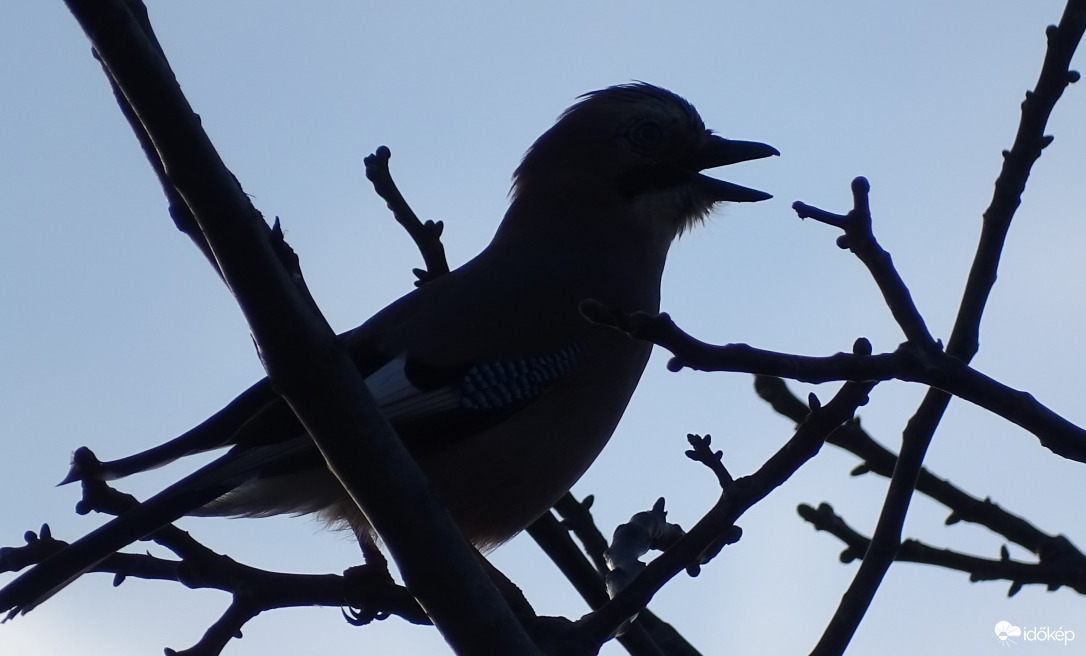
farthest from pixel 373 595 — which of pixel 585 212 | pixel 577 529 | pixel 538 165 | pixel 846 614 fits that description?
pixel 538 165

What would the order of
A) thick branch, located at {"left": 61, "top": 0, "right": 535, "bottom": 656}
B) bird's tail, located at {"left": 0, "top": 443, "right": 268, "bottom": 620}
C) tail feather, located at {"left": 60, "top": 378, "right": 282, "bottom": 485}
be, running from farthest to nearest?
tail feather, located at {"left": 60, "top": 378, "right": 282, "bottom": 485} < bird's tail, located at {"left": 0, "top": 443, "right": 268, "bottom": 620} < thick branch, located at {"left": 61, "top": 0, "right": 535, "bottom": 656}

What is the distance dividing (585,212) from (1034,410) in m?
4.63

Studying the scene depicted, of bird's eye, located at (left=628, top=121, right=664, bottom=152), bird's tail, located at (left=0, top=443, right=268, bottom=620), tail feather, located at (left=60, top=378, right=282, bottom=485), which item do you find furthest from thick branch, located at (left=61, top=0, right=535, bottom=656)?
bird's eye, located at (left=628, top=121, right=664, bottom=152)

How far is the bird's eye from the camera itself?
7676mm

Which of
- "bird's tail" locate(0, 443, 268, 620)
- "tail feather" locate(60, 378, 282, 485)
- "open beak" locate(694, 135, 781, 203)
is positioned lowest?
"bird's tail" locate(0, 443, 268, 620)

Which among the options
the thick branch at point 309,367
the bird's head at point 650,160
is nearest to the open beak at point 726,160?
the bird's head at point 650,160

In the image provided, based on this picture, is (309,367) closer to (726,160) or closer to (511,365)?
(511,365)

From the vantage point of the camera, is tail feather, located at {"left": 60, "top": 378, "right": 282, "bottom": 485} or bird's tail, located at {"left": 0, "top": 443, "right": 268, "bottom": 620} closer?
bird's tail, located at {"left": 0, "top": 443, "right": 268, "bottom": 620}

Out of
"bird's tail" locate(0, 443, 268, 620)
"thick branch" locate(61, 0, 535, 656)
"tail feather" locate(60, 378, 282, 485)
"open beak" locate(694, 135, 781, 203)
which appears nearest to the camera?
"thick branch" locate(61, 0, 535, 656)

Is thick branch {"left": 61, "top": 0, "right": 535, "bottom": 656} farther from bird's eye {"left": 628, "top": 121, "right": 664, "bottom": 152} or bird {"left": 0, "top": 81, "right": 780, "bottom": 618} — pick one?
bird's eye {"left": 628, "top": 121, "right": 664, "bottom": 152}

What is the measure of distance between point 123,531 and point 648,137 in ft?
14.4

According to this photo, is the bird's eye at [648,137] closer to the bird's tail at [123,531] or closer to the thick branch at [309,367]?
the bird's tail at [123,531]

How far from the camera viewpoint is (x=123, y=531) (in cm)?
428

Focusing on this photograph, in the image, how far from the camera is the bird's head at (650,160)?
25.0 ft
